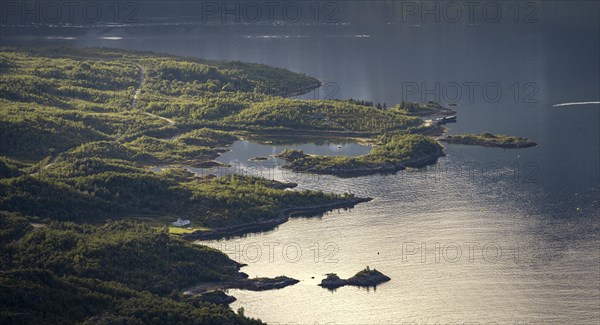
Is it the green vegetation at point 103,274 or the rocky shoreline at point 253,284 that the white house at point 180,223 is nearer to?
the green vegetation at point 103,274

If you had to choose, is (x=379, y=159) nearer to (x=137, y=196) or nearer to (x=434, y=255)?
(x=137, y=196)

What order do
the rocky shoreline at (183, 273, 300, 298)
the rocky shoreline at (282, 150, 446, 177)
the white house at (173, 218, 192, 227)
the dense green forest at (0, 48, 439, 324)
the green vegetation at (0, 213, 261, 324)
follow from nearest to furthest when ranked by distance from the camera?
1. the green vegetation at (0, 213, 261, 324)
2. the dense green forest at (0, 48, 439, 324)
3. the rocky shoreline at (183, 273, 300, 298)
4. the white house at (173, 218, 192, 227)
5. the rocky shoreline at (282, 150, 446, 177)

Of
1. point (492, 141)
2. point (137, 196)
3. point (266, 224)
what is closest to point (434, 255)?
point (266, 224)

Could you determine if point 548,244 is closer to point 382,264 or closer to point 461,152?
point 382,264

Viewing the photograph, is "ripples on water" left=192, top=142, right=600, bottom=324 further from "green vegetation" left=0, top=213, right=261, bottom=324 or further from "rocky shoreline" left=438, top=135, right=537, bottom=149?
"rocky shoreline" left=438, top=135, right=537, bottom=149

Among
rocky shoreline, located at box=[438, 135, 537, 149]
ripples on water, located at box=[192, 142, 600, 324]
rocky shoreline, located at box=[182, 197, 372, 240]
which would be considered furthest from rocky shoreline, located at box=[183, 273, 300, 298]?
rocky shoreline, located at box=[438, 135, 537, 149]

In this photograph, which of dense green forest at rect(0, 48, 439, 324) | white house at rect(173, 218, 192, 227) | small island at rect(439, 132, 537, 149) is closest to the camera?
dense green forest at rect(0, 48, 439, 324)

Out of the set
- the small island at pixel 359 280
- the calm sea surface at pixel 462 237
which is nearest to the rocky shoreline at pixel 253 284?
the calm sea surface at pixel 462 237
